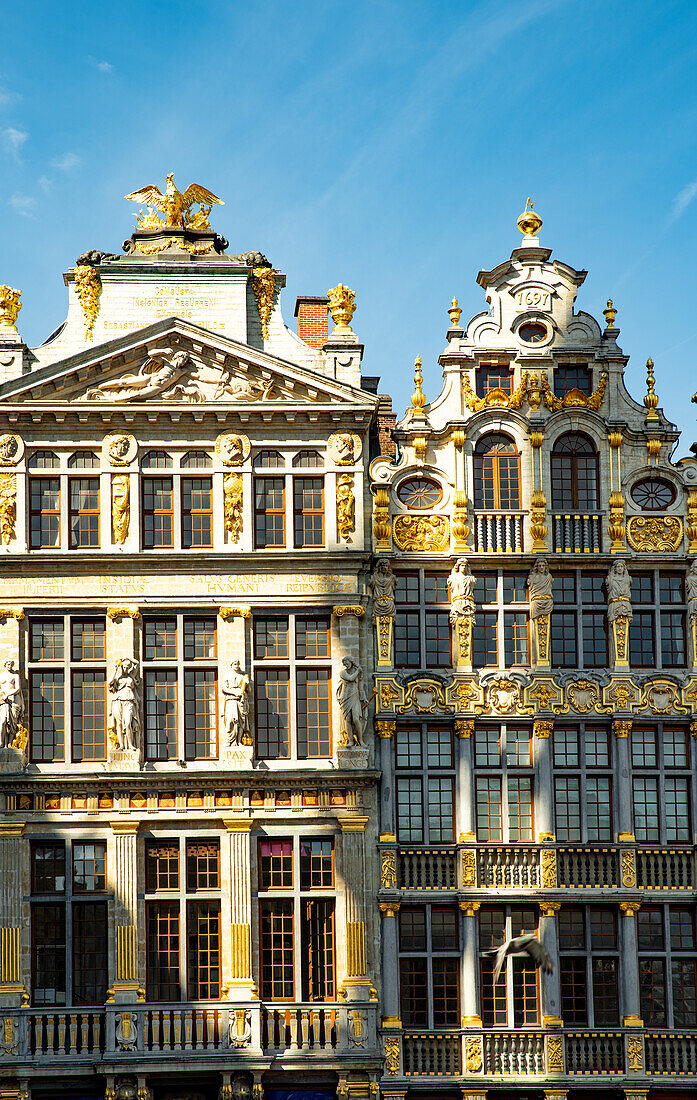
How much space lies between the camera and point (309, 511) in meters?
36.1

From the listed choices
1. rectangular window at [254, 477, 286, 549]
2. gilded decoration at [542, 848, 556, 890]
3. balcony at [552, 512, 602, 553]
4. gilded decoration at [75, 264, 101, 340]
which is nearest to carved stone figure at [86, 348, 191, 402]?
gilded decoration at [75, 264, 101, 340]

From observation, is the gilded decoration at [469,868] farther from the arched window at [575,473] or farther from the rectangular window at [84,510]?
the rectangular window at [84,510]

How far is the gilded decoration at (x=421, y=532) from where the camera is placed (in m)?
36.3

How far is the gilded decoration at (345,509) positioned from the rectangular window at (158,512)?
3.61 metres

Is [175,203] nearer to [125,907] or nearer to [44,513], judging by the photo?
[44,513]

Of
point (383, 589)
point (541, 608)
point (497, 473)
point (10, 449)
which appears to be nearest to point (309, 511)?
point (383, 589)

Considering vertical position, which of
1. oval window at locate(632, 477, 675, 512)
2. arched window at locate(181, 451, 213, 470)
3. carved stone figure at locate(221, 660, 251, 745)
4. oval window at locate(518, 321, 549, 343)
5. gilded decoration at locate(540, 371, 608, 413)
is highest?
oval window at locate(518, 321, 549, 343)

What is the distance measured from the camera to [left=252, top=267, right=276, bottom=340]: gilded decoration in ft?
121

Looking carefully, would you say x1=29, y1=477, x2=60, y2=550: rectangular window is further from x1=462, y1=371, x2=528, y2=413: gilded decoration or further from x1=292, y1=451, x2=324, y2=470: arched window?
x1=462, y1=371, x2=528, y2=413: gilded decoration

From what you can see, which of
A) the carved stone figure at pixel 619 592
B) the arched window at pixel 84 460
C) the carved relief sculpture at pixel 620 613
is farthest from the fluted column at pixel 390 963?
the arched window at pixel 84 460

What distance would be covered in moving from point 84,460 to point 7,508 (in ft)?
6.49

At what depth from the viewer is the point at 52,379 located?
117 ft

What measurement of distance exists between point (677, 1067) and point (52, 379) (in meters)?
19.7

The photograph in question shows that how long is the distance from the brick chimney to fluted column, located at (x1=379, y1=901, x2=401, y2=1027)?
1305cm
